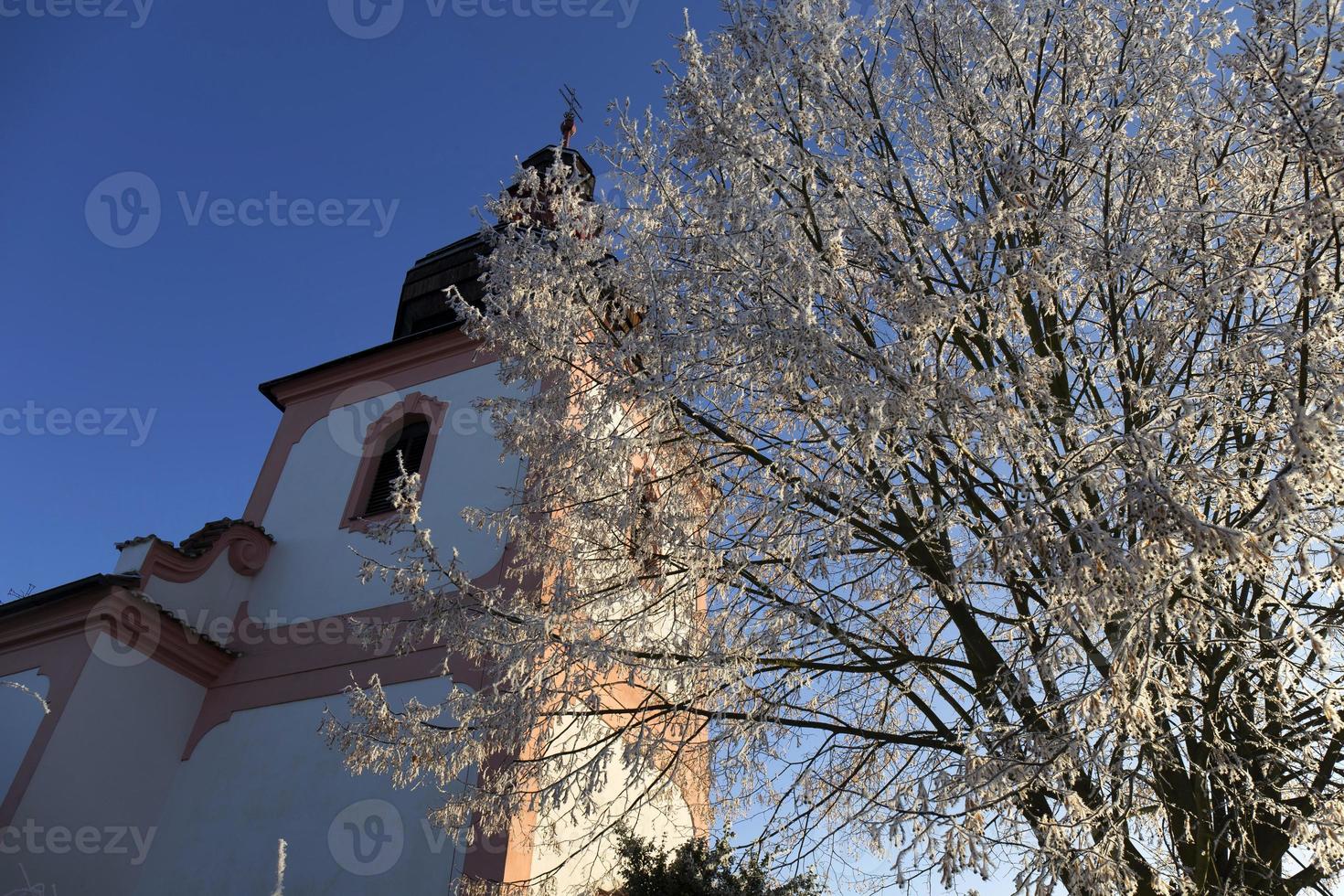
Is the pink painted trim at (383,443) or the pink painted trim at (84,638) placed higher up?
the pink painted trim at (383,443)

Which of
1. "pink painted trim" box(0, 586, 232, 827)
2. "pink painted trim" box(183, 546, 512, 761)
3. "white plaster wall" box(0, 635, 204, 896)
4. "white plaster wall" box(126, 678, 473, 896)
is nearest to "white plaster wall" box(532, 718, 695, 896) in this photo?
"white plaster wall" box(126, 678, 473, 896)

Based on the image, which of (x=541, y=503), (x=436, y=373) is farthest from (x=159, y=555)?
(x=541, y=503)

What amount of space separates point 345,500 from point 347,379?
7.62 feet

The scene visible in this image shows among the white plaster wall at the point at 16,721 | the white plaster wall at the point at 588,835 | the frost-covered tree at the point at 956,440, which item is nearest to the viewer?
the frost-covered tree at the point at 956,440

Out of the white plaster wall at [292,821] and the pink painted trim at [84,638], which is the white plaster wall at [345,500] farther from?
the white plaster wall at [292,821]

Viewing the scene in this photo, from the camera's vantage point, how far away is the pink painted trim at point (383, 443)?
1115 centimetres

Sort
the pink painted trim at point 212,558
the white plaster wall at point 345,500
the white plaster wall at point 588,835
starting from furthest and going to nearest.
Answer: the pink painted trim at point 212,558 < the white plaster wall at point 345,500 < the white plaster wall at point 588,835

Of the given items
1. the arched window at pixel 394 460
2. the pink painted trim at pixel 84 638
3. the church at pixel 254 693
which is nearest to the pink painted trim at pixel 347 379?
the church at pixel 254 693

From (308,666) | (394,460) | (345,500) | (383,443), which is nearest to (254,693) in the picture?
(308,666)

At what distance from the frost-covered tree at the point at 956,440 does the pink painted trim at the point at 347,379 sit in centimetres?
568

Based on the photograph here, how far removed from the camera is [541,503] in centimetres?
624

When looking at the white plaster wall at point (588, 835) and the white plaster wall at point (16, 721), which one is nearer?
the white plaster wall at point (588, 835)

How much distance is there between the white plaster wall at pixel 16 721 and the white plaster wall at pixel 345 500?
2.23m

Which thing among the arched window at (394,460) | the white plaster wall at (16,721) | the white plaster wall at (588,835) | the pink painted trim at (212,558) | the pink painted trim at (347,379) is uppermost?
the pink painted trim at (347,379)
